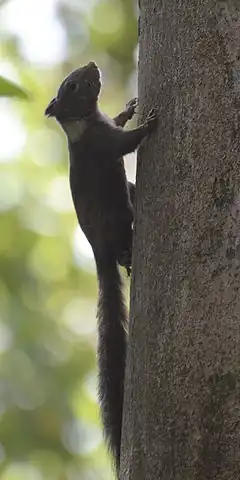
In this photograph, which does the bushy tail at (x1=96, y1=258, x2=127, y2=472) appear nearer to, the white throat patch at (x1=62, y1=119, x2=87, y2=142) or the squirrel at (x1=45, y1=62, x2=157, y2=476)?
the squirrel at (x1=45, y1=62, x2=157, y2=476)

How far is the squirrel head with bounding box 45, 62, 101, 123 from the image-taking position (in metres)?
1.98

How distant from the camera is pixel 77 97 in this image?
6.62 feet

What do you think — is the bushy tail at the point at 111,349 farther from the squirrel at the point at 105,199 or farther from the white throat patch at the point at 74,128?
the white throat patch at the point at 74,128

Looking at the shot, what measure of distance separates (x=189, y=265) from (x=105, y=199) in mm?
674

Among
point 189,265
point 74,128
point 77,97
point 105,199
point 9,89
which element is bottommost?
point 189,265

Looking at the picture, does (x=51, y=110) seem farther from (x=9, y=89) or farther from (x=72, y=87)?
(x=9, y=89)

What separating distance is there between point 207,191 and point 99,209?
0.66m

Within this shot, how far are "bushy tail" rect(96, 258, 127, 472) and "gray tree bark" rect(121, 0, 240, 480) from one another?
0.19 m

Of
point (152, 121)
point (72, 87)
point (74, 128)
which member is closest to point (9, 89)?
point (152, 121)

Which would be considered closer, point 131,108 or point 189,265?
point 189,265

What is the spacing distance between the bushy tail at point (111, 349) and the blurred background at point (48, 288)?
1.43m

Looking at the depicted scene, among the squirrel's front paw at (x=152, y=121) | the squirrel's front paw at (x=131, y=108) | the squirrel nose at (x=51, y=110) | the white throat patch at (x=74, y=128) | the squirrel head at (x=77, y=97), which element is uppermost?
the squirrel head at (x=77, y=97)

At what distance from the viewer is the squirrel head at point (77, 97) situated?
1981 millimetres

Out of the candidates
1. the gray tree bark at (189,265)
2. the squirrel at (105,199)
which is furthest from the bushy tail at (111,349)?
the gray tree bark at (189,265)
